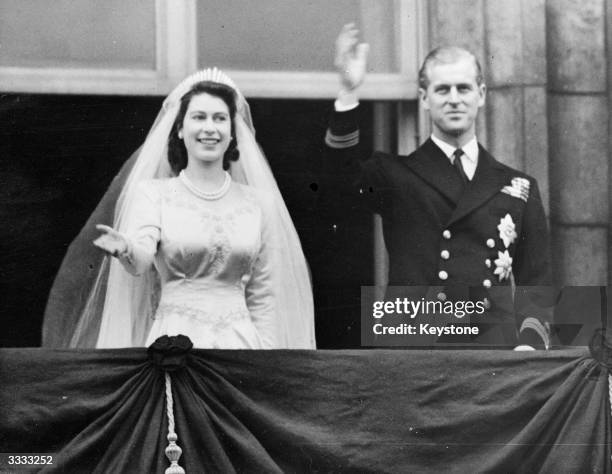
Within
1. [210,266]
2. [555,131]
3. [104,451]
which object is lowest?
[104,451]

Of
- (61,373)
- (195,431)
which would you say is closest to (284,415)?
(195,431)

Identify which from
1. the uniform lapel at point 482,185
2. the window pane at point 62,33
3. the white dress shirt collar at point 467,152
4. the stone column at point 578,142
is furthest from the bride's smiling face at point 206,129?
the stone column at point 578,142

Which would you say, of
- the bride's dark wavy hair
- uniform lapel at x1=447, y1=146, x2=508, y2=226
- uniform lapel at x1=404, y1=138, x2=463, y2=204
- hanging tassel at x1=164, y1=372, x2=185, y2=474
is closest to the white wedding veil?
the bride's dark wavy hair

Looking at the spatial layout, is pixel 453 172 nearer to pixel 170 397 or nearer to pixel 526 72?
pixel 526 72

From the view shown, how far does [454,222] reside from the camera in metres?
7.87

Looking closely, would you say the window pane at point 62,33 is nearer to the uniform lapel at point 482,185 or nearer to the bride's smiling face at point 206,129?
the bride's smiling face at point 206,129

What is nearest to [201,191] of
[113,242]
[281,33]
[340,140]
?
[113,242]

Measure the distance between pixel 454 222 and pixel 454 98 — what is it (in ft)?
1.76

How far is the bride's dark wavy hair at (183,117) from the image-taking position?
7770 millimetres

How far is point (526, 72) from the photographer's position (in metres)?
8.01

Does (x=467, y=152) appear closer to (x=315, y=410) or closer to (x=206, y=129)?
(x=206, y=129)

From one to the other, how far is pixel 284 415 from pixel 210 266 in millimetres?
727

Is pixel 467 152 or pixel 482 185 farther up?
pixel 467 152

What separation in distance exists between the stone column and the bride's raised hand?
73.4 inches
